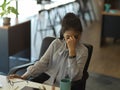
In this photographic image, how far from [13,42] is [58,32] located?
140cm

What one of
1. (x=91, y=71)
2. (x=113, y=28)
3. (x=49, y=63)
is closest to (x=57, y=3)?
(x=113, y=28)

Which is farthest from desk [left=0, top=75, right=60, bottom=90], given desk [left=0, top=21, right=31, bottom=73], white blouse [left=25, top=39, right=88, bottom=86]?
desk [left=0, top=21, right=31, bottom=73]

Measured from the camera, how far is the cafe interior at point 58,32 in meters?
3.76

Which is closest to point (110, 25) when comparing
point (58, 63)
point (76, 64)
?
point (58, 63)

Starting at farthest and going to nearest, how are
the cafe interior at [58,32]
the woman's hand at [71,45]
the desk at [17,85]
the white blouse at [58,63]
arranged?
1. the cafe interior at [58,32]
2. the white blouse at [58,63]
3. the woman's hand at [71,45]
4. the desk at [17,85]

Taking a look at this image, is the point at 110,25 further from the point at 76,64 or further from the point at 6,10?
the point at 76,64

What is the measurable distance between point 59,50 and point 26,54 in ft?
6.91

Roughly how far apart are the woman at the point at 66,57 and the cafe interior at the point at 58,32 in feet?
4.79

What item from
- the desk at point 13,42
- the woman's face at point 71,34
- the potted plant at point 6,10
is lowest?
the desk at point 13,42

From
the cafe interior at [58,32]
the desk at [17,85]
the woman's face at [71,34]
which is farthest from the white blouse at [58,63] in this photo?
the cafe interior at [58,32]

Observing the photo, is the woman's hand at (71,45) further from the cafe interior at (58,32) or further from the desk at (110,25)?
the desk at (110,25)

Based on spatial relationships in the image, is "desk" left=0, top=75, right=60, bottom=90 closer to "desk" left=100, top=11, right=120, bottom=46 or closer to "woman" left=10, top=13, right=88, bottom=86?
→ "woman" left=10, top=13, right=88, bottom=86

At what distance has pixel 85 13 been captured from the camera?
5.35m

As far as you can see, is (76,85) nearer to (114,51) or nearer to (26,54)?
(26,54)
